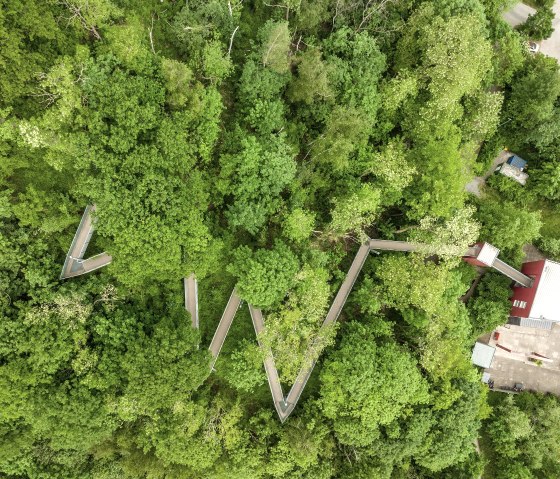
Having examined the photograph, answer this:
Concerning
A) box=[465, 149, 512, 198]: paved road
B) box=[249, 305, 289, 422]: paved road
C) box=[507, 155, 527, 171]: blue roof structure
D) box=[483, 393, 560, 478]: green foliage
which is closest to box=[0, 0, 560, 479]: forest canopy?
box=[483, 393, 560, 478]: green foliage

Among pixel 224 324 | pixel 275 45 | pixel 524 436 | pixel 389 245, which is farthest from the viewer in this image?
pixel 524 436

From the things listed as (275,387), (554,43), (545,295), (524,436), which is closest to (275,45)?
(275,387)

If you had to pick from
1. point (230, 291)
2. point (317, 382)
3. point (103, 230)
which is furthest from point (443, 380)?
point (103, 230)

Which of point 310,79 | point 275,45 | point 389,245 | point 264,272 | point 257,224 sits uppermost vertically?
point 275,45

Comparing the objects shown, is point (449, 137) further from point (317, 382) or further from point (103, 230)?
point (103, 230)

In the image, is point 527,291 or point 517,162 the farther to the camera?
point 517,162

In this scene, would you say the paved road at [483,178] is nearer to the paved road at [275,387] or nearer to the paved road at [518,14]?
the paved road at [518,14]

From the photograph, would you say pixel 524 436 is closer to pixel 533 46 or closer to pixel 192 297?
pixel 192 297

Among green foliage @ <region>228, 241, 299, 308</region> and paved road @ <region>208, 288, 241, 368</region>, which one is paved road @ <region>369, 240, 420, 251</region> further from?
paved road @ <region>208, 288, 241, 368</region>
